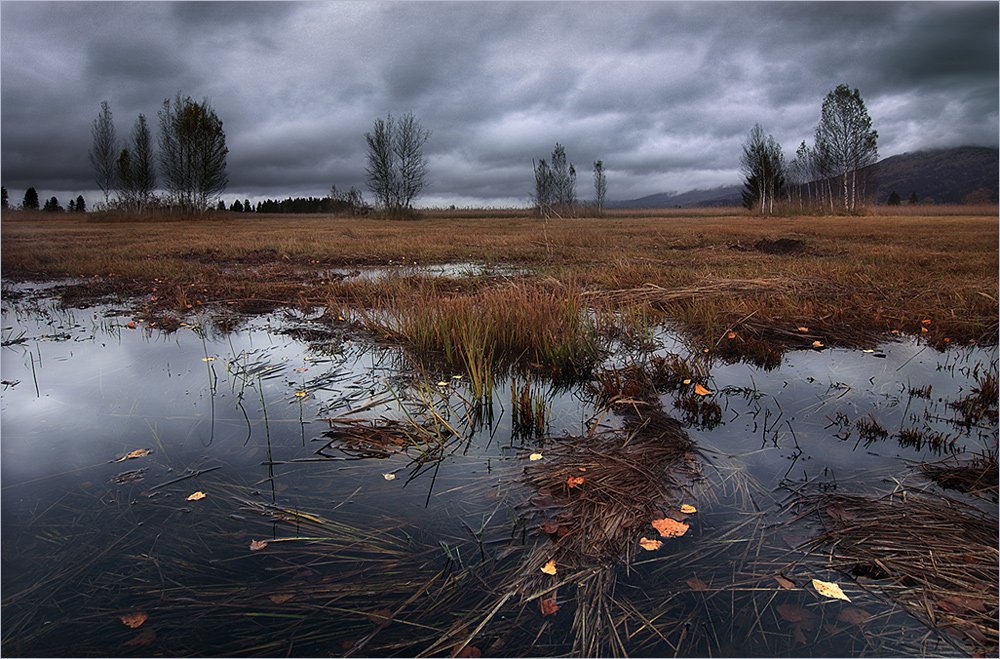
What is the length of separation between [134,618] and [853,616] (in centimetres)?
219

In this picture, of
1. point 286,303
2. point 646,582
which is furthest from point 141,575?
point 286,303

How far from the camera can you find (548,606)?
5.03ft

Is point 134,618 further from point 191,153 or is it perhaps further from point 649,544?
point 191,153

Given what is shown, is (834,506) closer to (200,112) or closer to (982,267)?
(982,267)

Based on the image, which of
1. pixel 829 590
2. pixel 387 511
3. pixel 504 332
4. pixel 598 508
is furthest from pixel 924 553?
pixel 504 332

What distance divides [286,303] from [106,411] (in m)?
3.58

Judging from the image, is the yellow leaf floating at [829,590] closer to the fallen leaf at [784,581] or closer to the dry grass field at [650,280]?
the fallen leaf at [784,581]

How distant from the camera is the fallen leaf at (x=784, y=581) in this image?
5.21ft

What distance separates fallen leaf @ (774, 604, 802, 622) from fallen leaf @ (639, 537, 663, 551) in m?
0.40

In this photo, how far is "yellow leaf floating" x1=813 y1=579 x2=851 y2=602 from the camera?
5.05ft

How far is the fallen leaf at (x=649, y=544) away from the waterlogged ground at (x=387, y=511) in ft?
0.21

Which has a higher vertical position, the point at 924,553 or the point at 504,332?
the point at 504,332

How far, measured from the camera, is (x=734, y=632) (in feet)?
4.74

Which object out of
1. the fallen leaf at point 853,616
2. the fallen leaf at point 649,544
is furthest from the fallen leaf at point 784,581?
the fallen leaf at point 649,544
